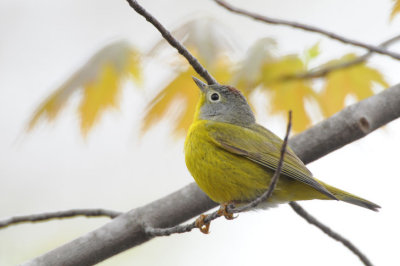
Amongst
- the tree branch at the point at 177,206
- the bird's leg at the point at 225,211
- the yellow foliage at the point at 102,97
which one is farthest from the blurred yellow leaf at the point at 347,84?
the yellow foliage at the point at 102,97

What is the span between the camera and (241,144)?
3.31 meters

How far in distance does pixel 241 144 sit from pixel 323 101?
65 cm

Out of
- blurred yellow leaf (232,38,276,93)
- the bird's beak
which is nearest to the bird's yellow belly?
blurred yellow leaf (232,38,276,93)

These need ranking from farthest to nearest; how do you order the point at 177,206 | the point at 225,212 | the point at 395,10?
1. the point at 177,206
2. the point at 225,212
3. the point at 395,10

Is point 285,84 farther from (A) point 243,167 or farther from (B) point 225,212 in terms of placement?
(B) point 225,212

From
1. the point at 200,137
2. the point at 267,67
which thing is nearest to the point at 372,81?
the point at 267,67

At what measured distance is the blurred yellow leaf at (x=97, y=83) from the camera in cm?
322

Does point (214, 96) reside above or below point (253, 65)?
above

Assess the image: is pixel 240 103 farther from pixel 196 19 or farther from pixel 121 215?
pixel 121 215

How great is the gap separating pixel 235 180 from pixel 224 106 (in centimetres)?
94

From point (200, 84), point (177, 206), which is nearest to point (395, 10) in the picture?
Result: point (200, 84)

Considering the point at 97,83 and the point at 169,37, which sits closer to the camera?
the point at 169,37

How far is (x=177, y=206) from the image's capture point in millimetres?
2996

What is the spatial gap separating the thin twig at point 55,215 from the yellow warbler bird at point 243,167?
58 centimetres
